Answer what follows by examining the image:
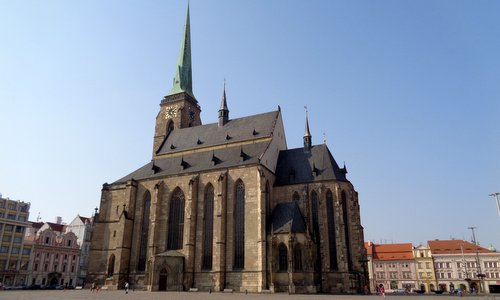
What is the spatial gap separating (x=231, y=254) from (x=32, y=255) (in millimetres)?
39317

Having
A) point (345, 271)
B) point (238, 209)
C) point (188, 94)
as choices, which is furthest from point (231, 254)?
point (188, 94)

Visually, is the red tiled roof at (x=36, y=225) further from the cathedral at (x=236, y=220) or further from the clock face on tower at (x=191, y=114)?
the clock face on tower at (x=191, y=114)

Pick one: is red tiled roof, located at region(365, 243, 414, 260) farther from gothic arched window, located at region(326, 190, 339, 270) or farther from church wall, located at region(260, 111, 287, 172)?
gothic arched window, located at region(326, 190, 339, 270)

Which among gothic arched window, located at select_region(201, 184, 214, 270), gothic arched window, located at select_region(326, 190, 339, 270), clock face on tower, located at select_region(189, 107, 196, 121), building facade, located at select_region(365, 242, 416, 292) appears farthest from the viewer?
building facade, located at select_region(365, 242, 416, 292)

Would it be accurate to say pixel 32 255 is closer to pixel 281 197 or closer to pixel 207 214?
pixel 207 214

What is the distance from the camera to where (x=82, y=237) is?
216 feet

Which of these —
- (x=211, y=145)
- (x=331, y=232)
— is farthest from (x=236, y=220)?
(x=211, y=145)

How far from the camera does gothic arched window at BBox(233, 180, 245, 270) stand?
3331cm

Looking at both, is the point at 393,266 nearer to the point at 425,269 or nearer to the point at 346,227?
the point at 425,269

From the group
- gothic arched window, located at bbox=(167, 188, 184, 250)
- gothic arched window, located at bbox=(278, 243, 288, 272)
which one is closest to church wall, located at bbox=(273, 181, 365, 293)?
gothic arched window, located at bbox=(278, 243, 288, 272)

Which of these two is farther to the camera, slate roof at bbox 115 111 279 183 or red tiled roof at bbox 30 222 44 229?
red tiled roof at bbox 30 222 44 229

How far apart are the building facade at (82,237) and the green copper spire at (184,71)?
3192 cm

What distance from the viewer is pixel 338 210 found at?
33.6 meters

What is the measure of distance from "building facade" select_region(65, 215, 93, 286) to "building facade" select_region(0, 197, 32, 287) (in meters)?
9.63
